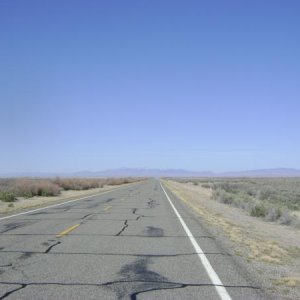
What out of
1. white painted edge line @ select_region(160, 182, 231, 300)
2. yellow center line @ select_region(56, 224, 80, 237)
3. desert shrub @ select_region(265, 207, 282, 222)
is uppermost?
yellow center line @ select_region(56, 224, 80, 237)

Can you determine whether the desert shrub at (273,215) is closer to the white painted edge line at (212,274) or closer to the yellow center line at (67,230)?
the yellow center line at (67,230)

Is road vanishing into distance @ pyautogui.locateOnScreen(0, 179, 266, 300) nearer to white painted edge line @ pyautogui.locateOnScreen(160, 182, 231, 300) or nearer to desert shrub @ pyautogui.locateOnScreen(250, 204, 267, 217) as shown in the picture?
white painted edge line @ pyautogui.locateOnScreen(160, 182, 231, 300)

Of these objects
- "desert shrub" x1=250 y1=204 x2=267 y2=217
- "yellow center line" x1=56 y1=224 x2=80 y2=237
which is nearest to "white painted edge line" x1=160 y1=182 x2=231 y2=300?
"yellow center line" x1=56 y1=224 x2=80 y2=237

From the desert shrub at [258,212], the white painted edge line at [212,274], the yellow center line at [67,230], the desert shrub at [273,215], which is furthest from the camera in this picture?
the desert shrub at [258,212]

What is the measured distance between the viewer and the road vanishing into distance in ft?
25.0

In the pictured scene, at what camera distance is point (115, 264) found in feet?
32.4

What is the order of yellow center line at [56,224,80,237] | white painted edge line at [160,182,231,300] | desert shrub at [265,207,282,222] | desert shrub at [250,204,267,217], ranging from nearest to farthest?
white painted edge line at [160,182,231,300] → yellow center line at [56,224,80,237] → desert shrub at [265,207,282,222] → desert shrub at [250,204,267,217]

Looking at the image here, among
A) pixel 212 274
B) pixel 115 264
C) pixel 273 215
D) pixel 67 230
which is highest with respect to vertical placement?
pixel 67 230

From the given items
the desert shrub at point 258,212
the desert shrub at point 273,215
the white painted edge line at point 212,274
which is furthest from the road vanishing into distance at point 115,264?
the desert shrub at point 258,212

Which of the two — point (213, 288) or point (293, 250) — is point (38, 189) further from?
point (213, 288)

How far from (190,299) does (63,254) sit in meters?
4.48

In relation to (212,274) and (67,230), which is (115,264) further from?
(67,230)

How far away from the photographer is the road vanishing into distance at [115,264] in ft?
25.0

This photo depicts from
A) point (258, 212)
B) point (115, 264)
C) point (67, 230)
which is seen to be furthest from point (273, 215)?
point (115, 264)
